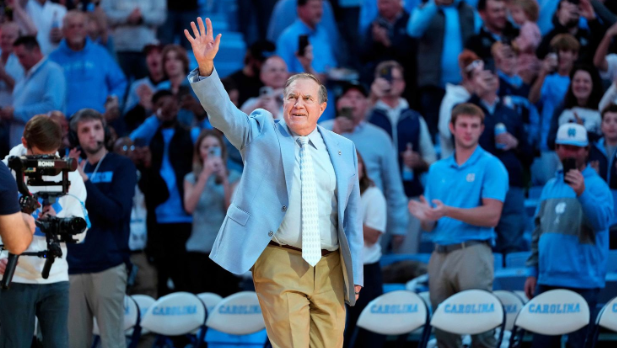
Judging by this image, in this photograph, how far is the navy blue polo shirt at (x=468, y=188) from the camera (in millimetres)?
6586

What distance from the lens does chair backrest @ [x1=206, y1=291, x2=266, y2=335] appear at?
6.75 metres

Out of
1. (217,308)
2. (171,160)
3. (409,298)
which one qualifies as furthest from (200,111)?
(409,298)

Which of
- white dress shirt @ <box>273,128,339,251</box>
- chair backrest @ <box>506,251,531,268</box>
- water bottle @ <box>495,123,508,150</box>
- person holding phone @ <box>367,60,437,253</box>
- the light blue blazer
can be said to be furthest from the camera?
person holding phone @ <box>367,60,437,253</box>

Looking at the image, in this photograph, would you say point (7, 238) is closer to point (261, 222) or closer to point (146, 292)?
point (261, 222)

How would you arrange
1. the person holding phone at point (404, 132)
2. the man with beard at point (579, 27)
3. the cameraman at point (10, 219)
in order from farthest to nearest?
the man with beard at point (579, 27)
the person holding phone at point (404, 132)
the cameraman at point (10, 219)

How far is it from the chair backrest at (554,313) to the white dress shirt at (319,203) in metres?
2.22

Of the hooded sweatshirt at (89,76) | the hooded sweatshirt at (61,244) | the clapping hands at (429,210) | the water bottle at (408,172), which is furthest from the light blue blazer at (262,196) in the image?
the hooded sweatshirt at (89,76)

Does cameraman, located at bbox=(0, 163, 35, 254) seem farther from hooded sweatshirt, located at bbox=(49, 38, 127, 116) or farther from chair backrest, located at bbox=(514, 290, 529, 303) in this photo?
hooded sweatshirt, located at bbox=(49, 38, 127, 116)

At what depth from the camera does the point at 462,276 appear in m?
6.55

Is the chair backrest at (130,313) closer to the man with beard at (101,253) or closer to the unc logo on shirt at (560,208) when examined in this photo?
the man with beard at (101,253)

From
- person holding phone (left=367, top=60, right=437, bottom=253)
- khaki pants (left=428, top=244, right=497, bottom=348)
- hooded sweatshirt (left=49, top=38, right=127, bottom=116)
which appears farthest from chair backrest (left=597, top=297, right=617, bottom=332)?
hooded sweatshirt (left=49, top=38, right=127, bottom=116)

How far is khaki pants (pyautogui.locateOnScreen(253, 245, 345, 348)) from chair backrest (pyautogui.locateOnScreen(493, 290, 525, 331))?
7.91 ft

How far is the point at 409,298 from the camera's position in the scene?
6586 mm

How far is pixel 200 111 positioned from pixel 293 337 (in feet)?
14.7
